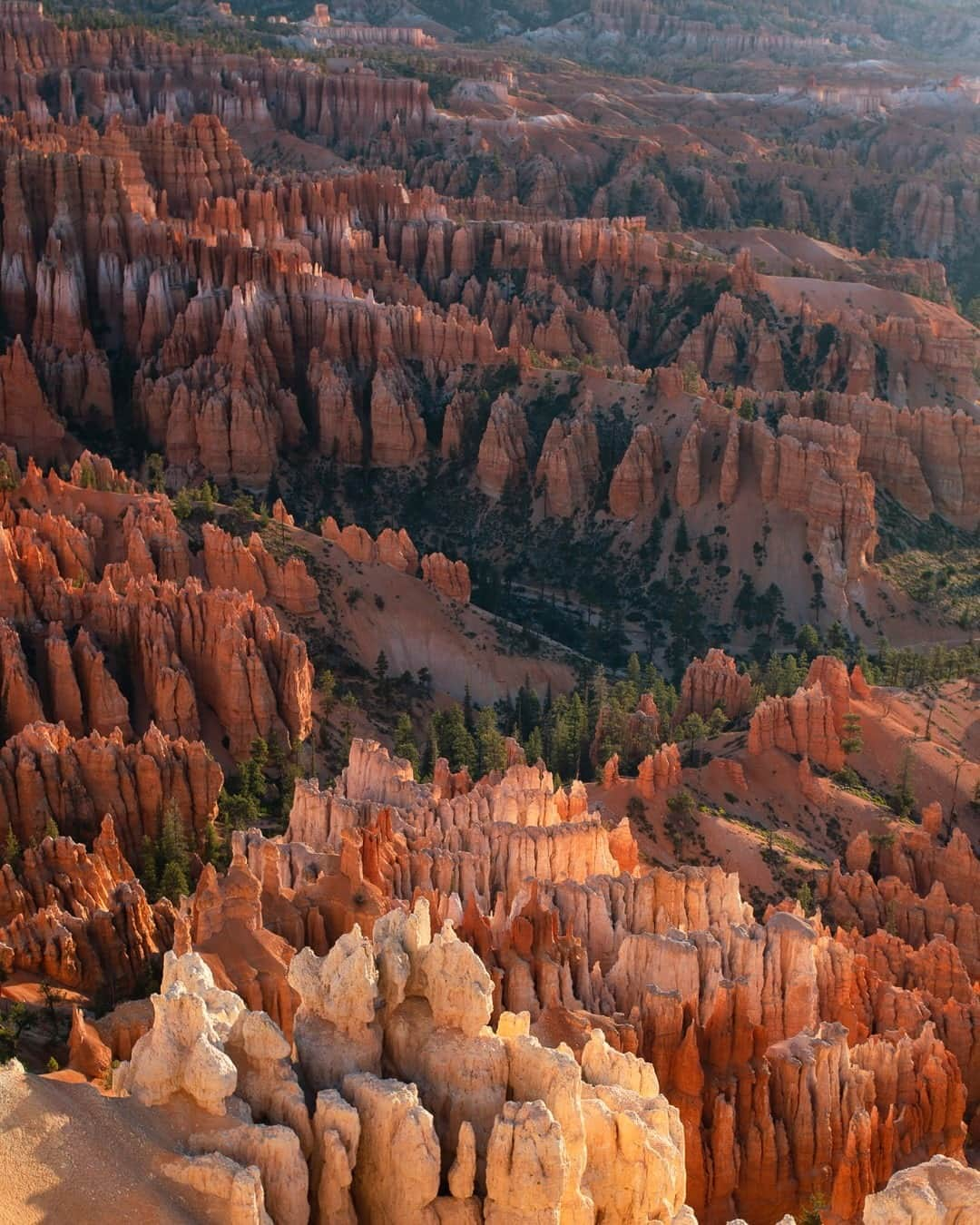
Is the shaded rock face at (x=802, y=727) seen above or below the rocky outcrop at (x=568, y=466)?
above

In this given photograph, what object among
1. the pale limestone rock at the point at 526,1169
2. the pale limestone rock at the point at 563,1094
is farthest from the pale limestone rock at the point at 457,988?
the pale limestone rock at the point at 526,1169

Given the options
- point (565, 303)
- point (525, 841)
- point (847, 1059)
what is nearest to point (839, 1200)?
point (847, 1059)

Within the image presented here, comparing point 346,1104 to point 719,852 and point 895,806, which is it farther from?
point 895,806

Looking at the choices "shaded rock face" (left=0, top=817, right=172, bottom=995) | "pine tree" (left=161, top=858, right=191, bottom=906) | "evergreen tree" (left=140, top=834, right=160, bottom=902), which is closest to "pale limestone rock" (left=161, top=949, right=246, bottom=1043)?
"shaded rock face" (left=0, top=817, right=172, bottom=995)

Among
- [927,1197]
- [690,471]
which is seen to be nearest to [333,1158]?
[927,1197]

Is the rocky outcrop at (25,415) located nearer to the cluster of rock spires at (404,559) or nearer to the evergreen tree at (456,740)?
the cluster of rock spires at (404,559)

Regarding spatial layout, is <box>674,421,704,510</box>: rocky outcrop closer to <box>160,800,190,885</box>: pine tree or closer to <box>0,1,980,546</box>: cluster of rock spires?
<box>0,1,980,546</box>: cluster of rock spires

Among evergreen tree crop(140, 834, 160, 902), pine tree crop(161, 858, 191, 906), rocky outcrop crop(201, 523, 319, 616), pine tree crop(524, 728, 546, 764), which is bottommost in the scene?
Answer: pine tree crop(524, 728, 546, 764)

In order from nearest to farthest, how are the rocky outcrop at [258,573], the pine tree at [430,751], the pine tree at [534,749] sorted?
1. the pine tree at [430,751]
2. the pine tree at [534,749]
3. the rocky outcrop at [258,573]

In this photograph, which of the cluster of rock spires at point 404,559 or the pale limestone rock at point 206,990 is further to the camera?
the cluster of rock spires at point 404,559

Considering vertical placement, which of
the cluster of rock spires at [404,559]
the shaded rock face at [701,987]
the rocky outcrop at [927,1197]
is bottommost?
the cluster of rock spires at [404,559]
